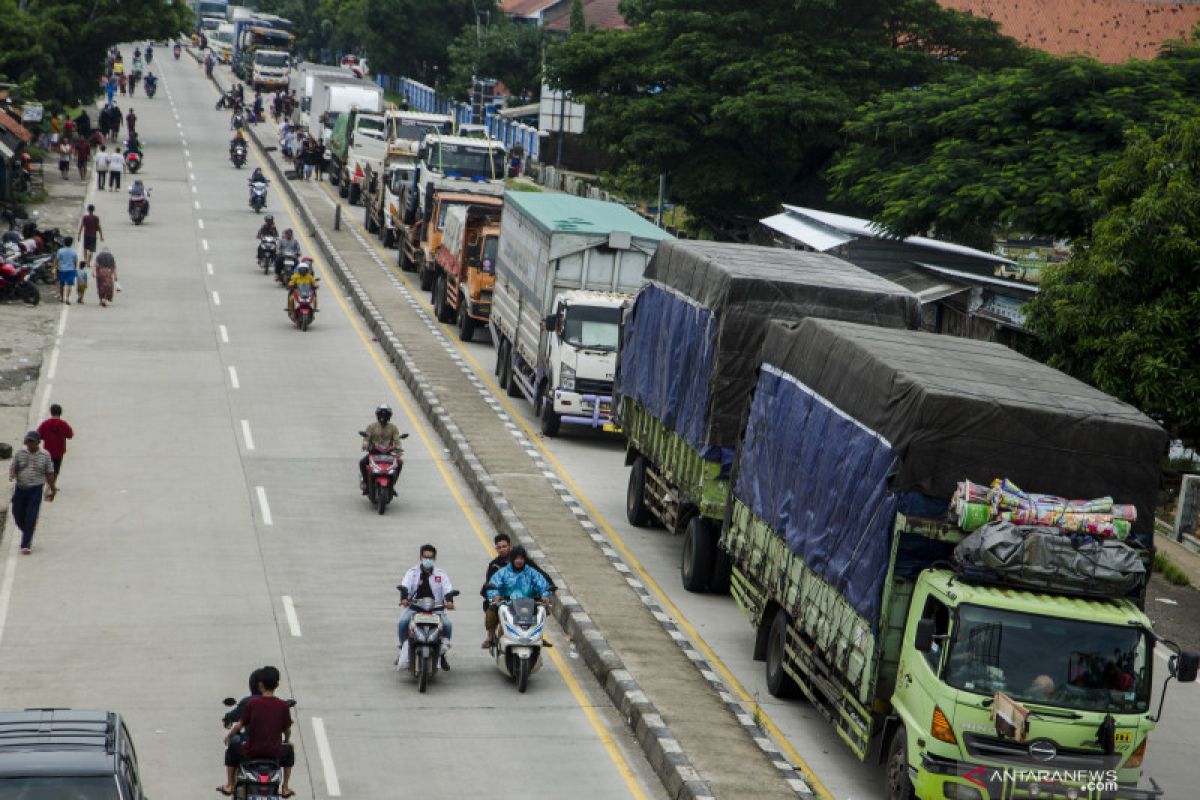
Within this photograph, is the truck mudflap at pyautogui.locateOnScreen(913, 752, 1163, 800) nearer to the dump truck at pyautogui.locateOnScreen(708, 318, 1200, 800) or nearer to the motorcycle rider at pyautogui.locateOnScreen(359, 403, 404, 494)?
the dump truck at pyautogui.locateOnScreen(708, 318, 1200, 800)

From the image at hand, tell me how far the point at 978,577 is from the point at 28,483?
39.3 feet

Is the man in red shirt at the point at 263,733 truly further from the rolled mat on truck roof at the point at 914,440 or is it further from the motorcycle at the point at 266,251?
the motorcycle at the point at 266,251

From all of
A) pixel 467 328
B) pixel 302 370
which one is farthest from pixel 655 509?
pixel 467 328

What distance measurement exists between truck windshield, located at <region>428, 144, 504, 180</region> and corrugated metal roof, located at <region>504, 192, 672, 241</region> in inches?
561

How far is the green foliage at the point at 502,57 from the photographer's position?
8694 cm

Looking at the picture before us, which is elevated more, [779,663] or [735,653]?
[779,663]

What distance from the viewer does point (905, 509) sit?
14359 millimetres

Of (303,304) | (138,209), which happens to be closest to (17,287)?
(303,304)

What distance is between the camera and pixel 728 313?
20656 mm

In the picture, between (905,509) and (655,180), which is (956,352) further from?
(655,180)

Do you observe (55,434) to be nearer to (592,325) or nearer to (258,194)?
(592,325)

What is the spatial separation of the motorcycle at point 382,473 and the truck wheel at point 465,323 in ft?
44.7

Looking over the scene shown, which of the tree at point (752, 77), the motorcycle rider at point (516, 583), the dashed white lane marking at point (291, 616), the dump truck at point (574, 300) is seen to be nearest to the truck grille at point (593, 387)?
the dump truck at point (574, 300)

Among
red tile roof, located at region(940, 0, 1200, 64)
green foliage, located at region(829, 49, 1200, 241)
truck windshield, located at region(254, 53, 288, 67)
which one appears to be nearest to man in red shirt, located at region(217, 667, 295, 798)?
green foliage, located at region(829, 49, 1200, 241)
